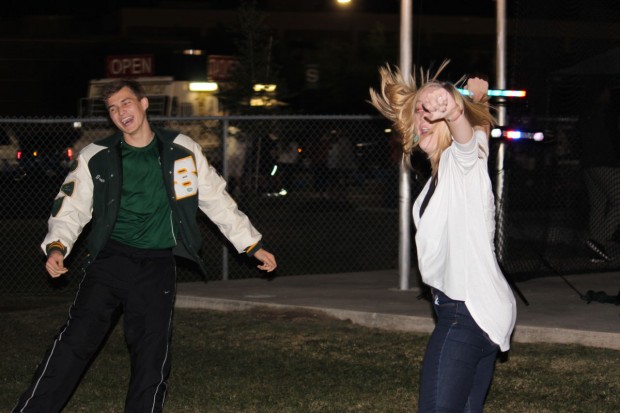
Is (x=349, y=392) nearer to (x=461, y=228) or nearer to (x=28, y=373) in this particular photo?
(x=28, y=373)

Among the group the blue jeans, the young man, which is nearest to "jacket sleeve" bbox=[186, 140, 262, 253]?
the young man

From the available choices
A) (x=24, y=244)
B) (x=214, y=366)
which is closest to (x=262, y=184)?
(x=24, y=244)

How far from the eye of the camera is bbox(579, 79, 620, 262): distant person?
38.6ft

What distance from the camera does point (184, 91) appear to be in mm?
25969

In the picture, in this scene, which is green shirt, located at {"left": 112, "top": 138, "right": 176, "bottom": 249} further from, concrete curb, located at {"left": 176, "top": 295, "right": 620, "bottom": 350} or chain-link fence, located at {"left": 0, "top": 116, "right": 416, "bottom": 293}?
chain-link fence, located at {"left": 0, "top": 116, "right": 416, "bottom": 293}

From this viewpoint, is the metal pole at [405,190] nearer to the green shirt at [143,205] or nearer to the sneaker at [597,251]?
the sneaker at [597,251]

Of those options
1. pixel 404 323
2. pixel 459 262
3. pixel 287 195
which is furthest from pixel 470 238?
pixel 287 195

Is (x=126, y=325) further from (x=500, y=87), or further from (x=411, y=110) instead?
(x=500, y=87)

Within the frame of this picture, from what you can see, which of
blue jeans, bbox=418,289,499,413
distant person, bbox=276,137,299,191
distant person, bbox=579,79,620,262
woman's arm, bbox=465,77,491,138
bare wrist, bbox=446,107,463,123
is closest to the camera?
bare wrist, bbox=446,107,463,123

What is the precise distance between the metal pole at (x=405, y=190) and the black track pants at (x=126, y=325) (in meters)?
4.26

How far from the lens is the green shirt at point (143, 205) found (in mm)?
5625

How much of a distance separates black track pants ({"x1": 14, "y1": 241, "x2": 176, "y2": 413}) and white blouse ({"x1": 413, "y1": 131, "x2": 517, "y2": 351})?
6.22ft

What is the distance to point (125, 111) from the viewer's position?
18.5ft

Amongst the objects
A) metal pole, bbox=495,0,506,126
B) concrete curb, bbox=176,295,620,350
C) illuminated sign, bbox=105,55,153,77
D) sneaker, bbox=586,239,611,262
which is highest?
illuminated sign, bbox=105,55,153,77
